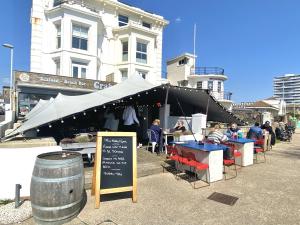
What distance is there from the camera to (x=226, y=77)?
32094 mm

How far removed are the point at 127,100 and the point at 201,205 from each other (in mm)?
6342

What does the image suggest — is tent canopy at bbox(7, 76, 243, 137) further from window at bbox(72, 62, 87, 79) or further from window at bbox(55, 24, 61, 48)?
window at bbox(55, 24, 61, 48)

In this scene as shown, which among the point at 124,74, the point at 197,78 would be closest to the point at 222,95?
the point at 197,78

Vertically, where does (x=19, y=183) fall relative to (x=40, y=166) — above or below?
below

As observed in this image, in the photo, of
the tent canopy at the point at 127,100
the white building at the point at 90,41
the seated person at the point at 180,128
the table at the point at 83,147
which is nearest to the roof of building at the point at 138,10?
the white building at the point at 90,41

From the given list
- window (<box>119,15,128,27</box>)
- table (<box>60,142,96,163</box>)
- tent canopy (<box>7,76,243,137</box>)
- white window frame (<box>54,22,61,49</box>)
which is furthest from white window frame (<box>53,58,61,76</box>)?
table (<box>60,142,96,163</box>)

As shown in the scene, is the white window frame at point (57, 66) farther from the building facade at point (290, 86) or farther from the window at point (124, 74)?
the building facade at point (290, 86)

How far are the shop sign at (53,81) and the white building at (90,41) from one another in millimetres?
1874

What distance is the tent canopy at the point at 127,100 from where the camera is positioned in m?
6.15

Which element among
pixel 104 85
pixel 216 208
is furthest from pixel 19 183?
pixel 104 85

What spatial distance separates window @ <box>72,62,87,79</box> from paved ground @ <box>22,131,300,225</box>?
1492 centimetres

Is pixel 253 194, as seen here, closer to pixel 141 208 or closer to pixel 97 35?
pixel 141 208

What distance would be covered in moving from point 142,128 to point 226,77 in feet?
81.2

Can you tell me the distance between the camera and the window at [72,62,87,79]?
1816 cm
